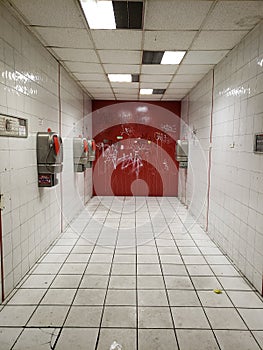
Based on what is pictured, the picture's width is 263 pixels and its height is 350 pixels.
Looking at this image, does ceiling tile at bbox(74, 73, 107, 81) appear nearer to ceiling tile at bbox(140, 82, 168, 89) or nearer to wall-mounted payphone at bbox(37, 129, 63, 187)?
ceiling tile at bbox(140, 82, 168, 89)

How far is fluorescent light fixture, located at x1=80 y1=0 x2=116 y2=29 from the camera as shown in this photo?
256cm

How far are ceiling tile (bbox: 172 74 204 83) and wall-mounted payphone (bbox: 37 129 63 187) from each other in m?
3.07

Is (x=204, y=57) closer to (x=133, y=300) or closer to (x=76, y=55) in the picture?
(x=76, y=55)

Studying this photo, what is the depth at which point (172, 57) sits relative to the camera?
4.09m

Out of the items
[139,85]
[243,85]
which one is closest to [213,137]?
[243,85]

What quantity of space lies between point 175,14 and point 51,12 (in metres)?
1.37

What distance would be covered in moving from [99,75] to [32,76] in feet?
7.06

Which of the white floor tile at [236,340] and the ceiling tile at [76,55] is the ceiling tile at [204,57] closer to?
the ceiling tile at [76,55]

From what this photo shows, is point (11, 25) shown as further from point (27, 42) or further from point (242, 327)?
point (242, 327)

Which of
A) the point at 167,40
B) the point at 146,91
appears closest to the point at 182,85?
the point at 146,91

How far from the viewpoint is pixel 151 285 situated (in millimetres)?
2951

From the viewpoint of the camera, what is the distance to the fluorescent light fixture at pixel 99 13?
256 cm

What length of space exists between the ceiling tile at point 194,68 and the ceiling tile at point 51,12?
2193 millimetres

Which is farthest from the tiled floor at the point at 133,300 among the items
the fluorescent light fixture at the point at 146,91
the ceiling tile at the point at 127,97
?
the ceiling tile at the point at 127,97
